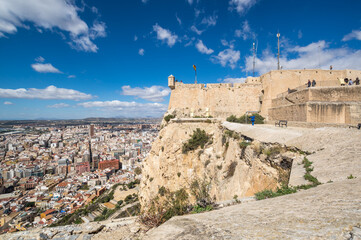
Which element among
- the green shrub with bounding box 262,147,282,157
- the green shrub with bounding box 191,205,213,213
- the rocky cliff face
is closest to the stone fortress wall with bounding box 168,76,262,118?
the rocky cliff face

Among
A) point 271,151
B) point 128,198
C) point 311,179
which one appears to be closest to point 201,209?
point 311,179

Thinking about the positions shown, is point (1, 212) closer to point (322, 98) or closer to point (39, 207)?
point (39, 207)

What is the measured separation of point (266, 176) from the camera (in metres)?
5.36

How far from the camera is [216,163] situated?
34.1 feet

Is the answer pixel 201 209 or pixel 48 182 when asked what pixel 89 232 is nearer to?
pixel 201 209

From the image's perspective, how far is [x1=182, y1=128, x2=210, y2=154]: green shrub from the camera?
503 inches

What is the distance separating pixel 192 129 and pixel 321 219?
41.2 ft

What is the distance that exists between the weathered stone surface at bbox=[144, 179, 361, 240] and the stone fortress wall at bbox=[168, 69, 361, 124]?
7.46 metres

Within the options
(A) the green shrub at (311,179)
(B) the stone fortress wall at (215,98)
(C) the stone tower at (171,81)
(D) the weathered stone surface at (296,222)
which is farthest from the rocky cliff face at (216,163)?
(C) the stone tower at (171,81)

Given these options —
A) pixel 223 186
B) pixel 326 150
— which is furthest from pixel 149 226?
pixel 223 186

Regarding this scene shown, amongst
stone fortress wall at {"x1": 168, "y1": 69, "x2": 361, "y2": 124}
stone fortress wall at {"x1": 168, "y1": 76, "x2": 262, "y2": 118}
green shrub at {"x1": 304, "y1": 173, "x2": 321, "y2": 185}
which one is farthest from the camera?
stone fortress wall at {"x1": 168, "y1": 76, "x2": 262, "y2": 118}

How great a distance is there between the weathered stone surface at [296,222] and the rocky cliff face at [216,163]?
2.40 m

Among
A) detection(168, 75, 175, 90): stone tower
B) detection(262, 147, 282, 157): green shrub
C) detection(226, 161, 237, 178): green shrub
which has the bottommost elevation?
detection(226, 161, 237, 178): green shrub

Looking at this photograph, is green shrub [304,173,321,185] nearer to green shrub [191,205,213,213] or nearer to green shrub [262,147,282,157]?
green shrub [262,147,282,157]
